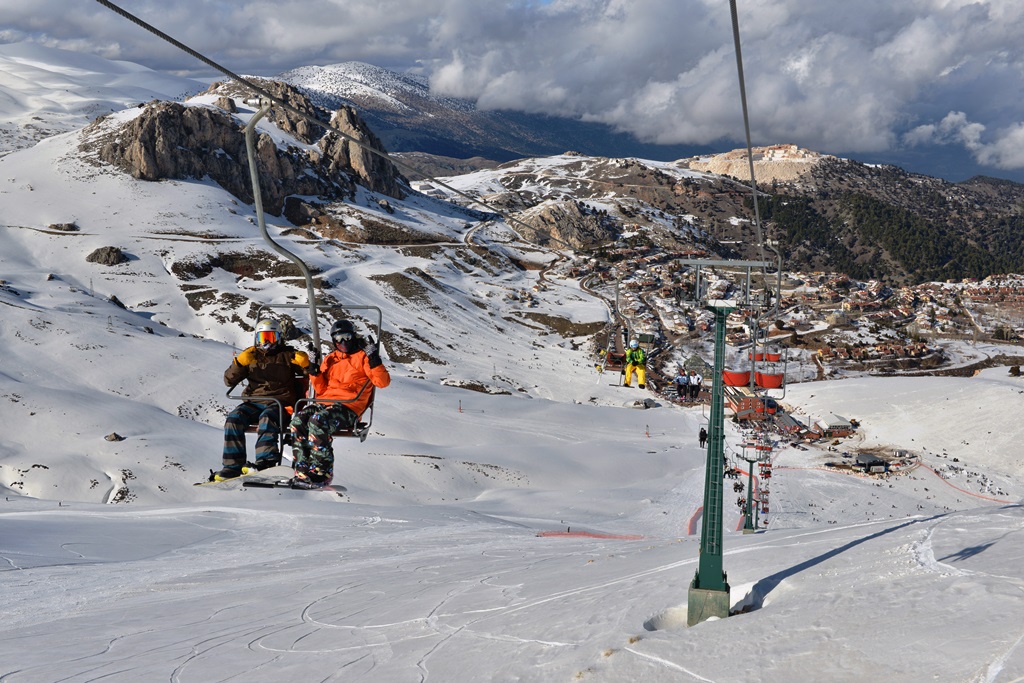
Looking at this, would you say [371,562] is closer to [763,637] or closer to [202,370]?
[763,637]

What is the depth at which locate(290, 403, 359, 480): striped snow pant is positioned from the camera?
463 inches

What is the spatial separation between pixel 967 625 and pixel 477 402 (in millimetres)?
41646

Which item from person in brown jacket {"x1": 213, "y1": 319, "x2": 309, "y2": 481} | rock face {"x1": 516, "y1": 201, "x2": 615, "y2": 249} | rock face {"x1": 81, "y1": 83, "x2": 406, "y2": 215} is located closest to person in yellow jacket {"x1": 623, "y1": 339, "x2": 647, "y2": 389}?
person in brown jacket {"x1": 213, "y1": 319, "x2": 309, "y2": 481}

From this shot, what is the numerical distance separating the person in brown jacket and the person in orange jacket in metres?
0.36

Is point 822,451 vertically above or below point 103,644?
above

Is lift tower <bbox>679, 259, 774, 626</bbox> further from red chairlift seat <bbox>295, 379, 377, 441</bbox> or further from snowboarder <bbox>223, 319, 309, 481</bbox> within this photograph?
snowboarder <bbox>223, 319, 309, 481</bbox>

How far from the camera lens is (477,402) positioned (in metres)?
46.7

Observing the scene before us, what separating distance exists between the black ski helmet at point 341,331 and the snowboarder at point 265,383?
24.6 inches

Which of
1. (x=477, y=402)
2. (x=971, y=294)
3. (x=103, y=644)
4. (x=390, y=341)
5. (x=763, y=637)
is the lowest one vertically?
(x=103, y=644)

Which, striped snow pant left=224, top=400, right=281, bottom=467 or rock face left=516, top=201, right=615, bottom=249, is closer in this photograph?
striped snow pant left=224, top=400, right=281, bottom=467

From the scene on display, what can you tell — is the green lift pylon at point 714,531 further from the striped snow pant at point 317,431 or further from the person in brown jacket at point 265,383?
the person in brown jacket at point 265,383

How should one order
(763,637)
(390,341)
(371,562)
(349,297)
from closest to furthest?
(763,637)
(371,562)
(390,341)
(349,297)

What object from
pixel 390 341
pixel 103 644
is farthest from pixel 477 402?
pixel 103 644

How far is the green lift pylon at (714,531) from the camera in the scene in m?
7.21
